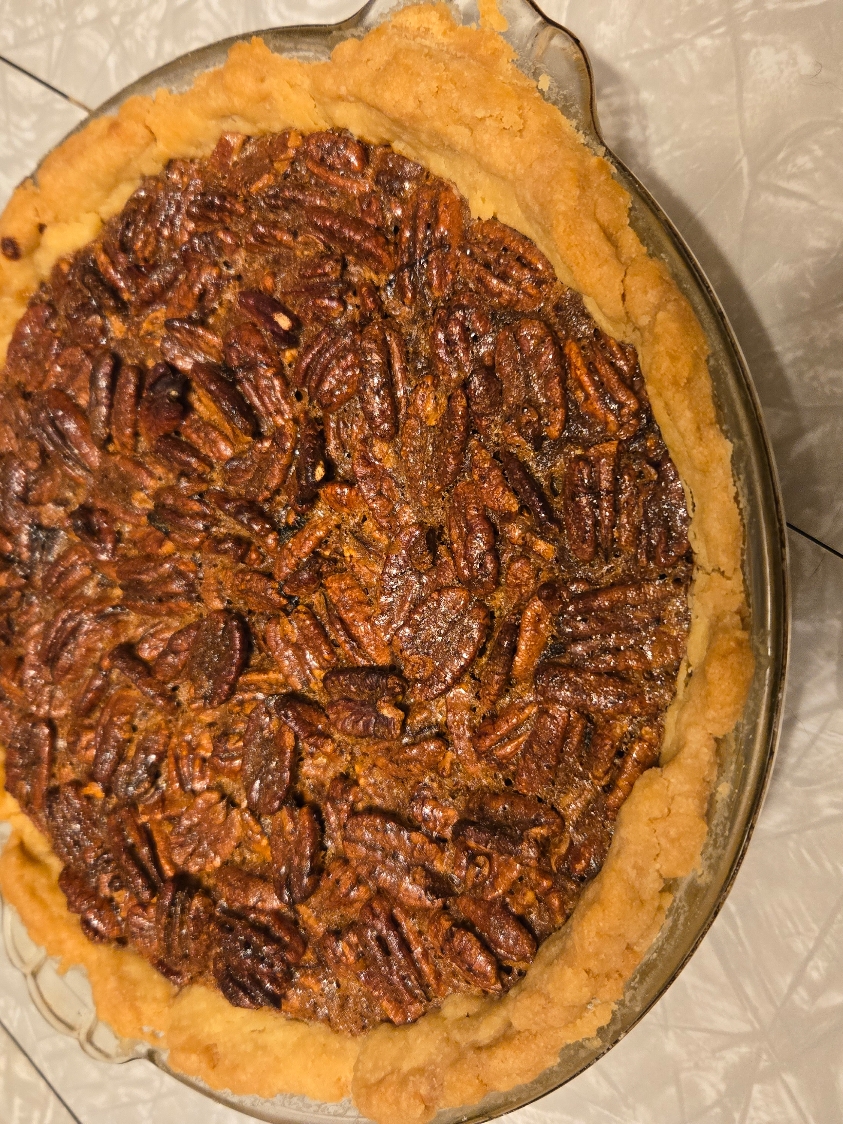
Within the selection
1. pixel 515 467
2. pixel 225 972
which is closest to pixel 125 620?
pixel 225 972

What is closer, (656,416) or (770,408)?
(656,416)

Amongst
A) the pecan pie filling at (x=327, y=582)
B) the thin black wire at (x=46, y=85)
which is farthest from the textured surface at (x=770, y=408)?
the thin black wire at (x=46, y=85)

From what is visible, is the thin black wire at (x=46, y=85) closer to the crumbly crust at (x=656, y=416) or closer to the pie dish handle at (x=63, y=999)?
the crumbly crust at (x=656, y=416)

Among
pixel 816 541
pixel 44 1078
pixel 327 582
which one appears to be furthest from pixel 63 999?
pixel 816 541

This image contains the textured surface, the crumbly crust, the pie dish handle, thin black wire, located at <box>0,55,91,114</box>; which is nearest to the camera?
the crumbly crust

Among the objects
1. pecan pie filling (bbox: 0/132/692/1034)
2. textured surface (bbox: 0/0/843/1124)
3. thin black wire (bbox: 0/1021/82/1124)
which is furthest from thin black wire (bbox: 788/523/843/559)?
thin black wire (bbox: 0/1021/82/1124)

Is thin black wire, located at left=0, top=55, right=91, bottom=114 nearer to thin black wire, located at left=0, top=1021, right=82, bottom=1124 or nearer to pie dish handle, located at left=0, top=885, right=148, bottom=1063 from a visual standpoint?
pie dish handle, located at left=0, top=885, right=148, bottom=1063

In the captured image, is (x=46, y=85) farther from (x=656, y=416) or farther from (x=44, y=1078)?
(x=44, y=1078)
